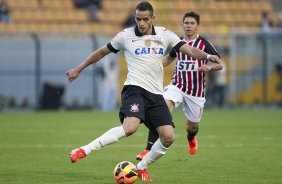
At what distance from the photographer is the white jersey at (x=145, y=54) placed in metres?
10.1

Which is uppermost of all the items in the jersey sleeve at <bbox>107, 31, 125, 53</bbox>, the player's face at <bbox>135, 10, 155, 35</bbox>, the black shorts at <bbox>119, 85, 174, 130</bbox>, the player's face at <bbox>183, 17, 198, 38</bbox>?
the player's face at <bbox>135, 10, 155, 35</bbox>

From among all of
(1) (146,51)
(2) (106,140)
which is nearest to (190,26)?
(1) (146,51)

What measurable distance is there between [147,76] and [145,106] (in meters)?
0.38

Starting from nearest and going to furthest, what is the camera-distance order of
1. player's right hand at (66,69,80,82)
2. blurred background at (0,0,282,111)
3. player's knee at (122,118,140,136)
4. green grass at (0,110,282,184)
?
1. player's knee at (122,118,140,136)
2. player's right hand at (66,69,80,82)
3. green grass at (0,110,282,184)
4. blurred background at (0,0,282,111)

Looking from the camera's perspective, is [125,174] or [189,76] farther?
[189,76]

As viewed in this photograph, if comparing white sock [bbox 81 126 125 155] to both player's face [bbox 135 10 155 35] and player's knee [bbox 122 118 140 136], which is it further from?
player's face [bbox 135 10 155 35]

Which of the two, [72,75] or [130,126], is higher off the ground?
[72,75]

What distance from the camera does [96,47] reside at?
29.1 meters

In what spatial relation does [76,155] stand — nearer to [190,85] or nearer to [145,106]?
[145,106]

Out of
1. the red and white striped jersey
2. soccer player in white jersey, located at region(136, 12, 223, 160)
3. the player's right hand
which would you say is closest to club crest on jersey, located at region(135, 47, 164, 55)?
the player's right hand

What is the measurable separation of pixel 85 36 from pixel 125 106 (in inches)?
754

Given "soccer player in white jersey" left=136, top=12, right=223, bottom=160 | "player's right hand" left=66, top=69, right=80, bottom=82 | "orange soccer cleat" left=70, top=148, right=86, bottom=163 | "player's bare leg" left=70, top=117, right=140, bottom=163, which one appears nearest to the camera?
"orange soccer cleat" left=70, top=148, right=86, bottom=163

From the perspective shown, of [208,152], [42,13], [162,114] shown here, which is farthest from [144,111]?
[42,13]

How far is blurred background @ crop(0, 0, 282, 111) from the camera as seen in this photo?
28719 millimetres
